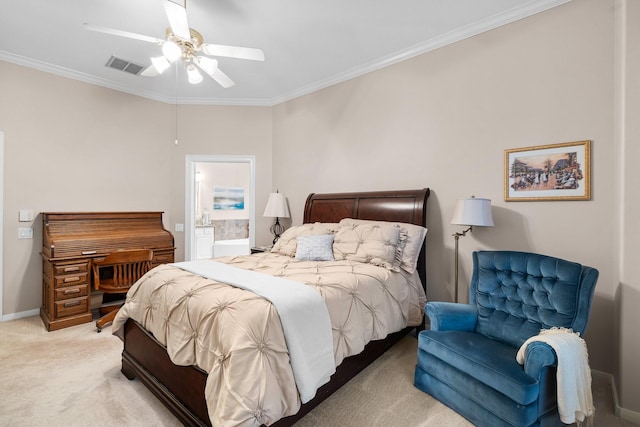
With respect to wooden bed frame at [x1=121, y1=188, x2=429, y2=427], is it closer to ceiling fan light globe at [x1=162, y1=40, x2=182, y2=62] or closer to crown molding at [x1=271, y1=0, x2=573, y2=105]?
crown molding at [x1=271, y1=0, x2=573, y2=105]

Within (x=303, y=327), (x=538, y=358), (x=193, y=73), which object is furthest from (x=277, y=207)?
(x=538, y=358)

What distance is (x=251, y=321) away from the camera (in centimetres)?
145

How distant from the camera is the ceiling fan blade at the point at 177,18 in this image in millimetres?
1885

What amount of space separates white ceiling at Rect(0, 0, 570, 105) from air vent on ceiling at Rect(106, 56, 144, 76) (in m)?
0.07

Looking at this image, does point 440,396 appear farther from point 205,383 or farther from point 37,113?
point 37,113

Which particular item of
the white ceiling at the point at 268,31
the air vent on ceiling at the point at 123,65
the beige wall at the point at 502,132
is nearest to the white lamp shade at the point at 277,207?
the beige wall at the point at 502,132

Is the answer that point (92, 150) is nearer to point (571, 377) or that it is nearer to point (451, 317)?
point (451, 317)

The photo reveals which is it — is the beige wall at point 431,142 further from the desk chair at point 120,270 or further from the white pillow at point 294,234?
the desk chair at point 120,270

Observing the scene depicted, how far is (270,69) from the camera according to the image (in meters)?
3.72

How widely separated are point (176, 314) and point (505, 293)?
2.25 m

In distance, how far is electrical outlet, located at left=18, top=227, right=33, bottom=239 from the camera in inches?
136

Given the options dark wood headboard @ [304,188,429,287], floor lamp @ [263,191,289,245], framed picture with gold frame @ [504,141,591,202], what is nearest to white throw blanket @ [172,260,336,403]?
dark wood headboard @ [304,188,429,287]

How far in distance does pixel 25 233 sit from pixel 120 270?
52.0 inches

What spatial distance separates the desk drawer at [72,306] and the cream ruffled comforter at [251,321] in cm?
148
